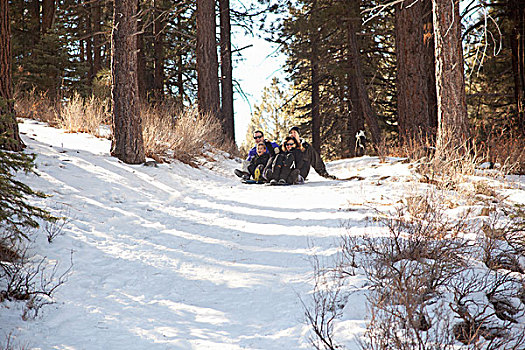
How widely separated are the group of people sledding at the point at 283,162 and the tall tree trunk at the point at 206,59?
13.8 ft

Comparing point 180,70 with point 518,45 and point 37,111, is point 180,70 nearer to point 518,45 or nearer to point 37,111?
point 37,111

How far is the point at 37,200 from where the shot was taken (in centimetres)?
452

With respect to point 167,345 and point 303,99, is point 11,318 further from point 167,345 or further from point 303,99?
point 303,99

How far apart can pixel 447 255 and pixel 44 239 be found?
11.7 ft

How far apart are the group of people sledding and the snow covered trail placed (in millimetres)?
1001

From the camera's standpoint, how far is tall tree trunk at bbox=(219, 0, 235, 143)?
16.1m

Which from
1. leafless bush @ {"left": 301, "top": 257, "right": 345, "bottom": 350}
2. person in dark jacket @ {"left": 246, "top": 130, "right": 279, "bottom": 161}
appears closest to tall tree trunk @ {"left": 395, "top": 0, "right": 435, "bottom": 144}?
person in dark jacket @ {"left": 246, "top": 130, "right": 279, "bottom": 161}

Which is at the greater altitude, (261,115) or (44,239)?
(261,115)

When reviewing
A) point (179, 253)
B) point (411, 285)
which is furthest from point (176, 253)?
point (411, 285)

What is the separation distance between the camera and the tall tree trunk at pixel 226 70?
1611 cm

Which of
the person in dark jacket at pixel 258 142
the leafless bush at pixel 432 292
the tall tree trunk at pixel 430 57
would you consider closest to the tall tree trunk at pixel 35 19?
the person in dark jacket at pixel 258 142

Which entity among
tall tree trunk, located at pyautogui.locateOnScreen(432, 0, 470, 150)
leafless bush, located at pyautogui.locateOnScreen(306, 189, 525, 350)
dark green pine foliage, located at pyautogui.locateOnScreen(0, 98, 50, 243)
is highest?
tall tree trunk, located at pyautogui.locateOnScreen(432, 0, 470, 150)

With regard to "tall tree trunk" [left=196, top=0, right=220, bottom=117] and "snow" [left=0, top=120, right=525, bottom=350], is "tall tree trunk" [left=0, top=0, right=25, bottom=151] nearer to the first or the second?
"snow" [left=0, top=120, right=525, bottom=350]

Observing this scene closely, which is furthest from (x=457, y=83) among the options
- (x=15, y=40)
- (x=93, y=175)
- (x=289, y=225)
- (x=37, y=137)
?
(x=15, y=40)
